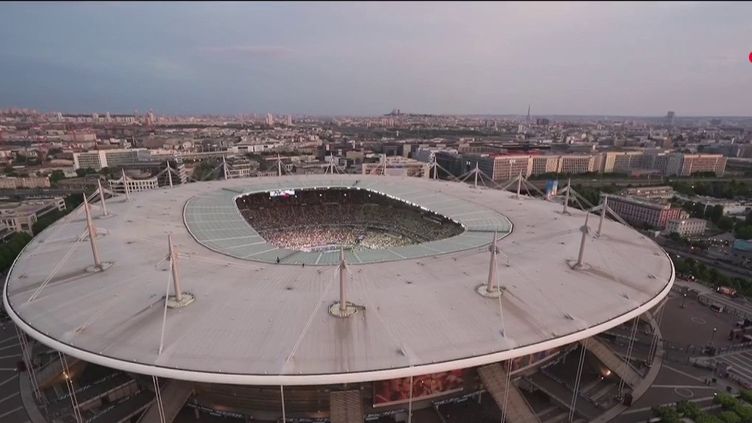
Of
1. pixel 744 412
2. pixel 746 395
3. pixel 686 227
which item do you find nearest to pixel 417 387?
pixel 744 412

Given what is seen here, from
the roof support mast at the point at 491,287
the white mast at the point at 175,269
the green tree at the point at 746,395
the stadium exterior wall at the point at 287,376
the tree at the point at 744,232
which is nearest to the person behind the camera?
the stadium exterior wall at the point at 287,376

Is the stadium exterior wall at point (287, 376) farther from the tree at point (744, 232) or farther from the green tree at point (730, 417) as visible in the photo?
the tree at point (744, 232)

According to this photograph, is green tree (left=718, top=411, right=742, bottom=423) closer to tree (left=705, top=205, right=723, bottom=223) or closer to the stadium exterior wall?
the stadium exterior wall

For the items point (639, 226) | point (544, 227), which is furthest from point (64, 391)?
point (639, 226)

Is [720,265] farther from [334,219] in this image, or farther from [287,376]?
[287,376]

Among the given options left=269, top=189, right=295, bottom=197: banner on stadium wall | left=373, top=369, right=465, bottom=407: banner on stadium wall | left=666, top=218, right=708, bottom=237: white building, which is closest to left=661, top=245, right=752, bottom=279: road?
left=666, top=218, right=708, bottom=237: white building

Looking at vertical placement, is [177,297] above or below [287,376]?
above

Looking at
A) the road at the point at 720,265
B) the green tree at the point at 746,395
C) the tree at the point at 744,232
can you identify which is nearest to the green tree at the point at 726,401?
the green tree at the point at 746,395
